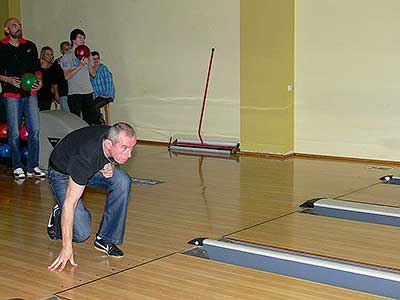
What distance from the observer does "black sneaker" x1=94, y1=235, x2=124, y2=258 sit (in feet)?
12.4

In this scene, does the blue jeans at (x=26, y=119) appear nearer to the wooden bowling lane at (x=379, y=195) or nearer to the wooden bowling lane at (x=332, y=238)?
the wooden bowling lane at (x=332, y=238)

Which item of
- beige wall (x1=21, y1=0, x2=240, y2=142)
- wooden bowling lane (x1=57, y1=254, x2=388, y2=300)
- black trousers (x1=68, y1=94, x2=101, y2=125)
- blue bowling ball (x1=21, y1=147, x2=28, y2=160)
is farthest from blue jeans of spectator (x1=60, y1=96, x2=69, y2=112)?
wooden bowling lane (x1=57, y1=254, x2=388, y2=300)

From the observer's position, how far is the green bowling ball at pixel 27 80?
19.2 ft

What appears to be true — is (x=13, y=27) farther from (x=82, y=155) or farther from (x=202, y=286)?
(x=202, y=286)

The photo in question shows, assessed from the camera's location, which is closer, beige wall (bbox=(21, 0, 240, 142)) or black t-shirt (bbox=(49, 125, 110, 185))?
black t-shirt (bbox=(49, 125, 110, 185))

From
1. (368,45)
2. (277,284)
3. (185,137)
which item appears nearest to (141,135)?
(185,137)

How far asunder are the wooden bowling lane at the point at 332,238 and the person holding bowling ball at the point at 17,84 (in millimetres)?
2643

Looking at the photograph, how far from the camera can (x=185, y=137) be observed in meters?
8.59

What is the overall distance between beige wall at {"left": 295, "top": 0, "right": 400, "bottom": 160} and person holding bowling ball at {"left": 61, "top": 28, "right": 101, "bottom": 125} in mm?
2421

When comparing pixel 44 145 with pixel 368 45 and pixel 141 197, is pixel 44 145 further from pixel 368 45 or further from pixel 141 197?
pixel 368 45

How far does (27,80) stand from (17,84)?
112 mm

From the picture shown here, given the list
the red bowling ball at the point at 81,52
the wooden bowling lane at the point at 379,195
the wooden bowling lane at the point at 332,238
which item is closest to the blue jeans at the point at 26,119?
the red bowling ball at the point at 81,52

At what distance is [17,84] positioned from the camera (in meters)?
5.87

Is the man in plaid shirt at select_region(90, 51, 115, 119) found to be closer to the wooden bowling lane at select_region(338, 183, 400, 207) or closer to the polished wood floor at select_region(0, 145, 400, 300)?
the polished wood floor at select_region(0, 145, 400, 300)
